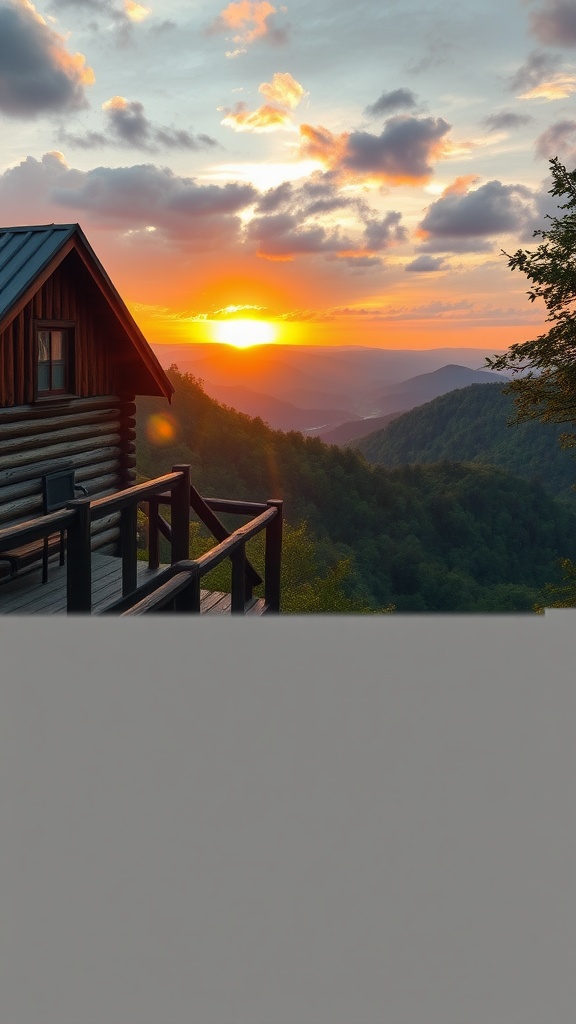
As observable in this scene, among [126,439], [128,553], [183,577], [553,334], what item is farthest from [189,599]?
[553,334]

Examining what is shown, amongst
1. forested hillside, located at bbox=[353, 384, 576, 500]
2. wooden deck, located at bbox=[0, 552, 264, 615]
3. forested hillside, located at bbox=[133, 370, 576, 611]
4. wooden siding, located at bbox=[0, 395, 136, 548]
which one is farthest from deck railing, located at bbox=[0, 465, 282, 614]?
forested hillside, located at bbox=[353, 384, 576, 500]

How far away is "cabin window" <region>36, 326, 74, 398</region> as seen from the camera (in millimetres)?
10445

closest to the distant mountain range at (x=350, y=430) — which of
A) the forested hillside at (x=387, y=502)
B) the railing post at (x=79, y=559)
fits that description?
the forested hillside at (x=387, y=502)

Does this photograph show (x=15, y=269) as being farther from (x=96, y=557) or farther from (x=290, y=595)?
(x=290, y=595)

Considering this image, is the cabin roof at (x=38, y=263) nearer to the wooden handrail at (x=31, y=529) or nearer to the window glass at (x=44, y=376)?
the window glass at (x=44, y=376)

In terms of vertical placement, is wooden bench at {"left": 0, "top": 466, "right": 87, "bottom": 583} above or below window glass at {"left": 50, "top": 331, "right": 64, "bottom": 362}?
below

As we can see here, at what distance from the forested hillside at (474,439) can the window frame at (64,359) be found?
366 ft

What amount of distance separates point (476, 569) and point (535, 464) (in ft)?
107

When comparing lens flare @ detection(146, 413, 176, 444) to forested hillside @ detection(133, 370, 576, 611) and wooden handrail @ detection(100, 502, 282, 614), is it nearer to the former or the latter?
forested hillside @ detection(133, 370, 576, 611)

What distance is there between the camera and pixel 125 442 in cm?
1284

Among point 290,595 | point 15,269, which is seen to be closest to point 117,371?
point 15,269

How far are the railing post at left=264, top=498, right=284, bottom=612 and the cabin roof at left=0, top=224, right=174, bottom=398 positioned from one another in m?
3.87

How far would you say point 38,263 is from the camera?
962 centimetres

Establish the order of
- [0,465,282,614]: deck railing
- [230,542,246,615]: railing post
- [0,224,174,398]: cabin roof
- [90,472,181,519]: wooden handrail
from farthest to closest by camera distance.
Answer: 1. [0,224,174,398]: cabin roof
2. [230,542,246,615]: railing post
3. [90,472,181,519]: wooden handrail
4. [0,465,282,614]: deck railing
